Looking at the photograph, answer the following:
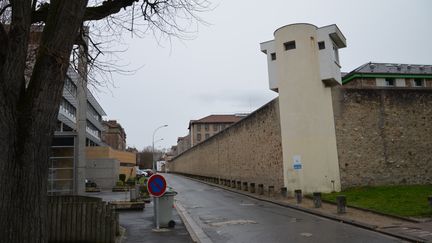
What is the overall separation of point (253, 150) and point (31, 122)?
27.8m

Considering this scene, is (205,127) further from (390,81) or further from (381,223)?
(381,223)

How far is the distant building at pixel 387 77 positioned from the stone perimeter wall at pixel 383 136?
12.7 metres

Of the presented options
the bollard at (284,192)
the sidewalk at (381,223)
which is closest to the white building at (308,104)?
the bollard at (284,192)

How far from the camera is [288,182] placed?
79.7 feet

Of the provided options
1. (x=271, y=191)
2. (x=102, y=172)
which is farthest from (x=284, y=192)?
(x=102, y=172)

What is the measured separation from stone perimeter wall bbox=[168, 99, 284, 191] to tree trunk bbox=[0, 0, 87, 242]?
21938 millimetres

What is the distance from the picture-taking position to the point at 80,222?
9.38m

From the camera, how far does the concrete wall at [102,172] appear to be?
39.3 m

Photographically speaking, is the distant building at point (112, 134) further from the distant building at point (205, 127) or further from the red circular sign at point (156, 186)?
the red circular sign at point (156, 186)

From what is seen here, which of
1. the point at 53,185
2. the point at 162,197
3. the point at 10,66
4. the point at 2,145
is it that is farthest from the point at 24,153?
the point at 53,185

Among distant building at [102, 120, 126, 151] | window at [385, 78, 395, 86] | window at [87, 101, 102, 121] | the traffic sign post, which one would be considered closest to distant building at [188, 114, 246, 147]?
distant building at [102, 120, 126, 151]

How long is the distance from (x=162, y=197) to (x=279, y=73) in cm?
1493

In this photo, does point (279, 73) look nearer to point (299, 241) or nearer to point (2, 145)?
point (299, 241)

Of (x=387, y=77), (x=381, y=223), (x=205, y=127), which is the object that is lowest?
(x=381, y=223)
